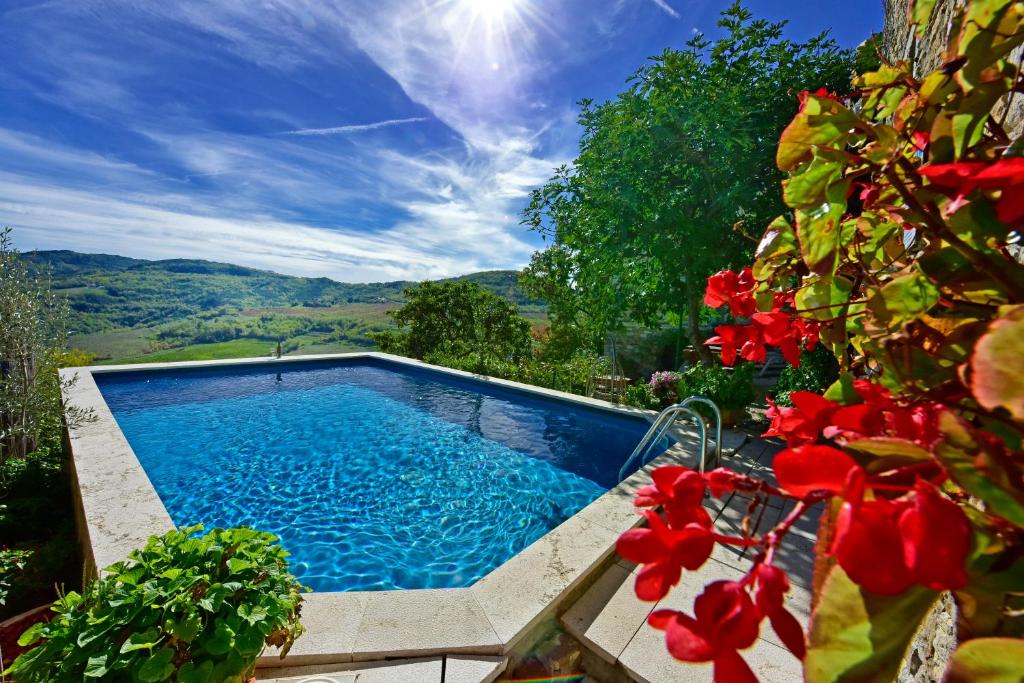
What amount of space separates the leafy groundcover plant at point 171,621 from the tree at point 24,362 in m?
4.14

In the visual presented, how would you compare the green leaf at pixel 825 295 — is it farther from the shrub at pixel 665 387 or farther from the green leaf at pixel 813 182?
the shrub at pixel 665 387

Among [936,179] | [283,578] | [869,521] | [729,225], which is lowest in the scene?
[283,578]

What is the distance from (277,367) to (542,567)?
35.2 ft

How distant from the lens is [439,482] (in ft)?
16.0

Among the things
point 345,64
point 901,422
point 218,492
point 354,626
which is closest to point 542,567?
point 354,626

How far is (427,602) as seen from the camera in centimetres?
226

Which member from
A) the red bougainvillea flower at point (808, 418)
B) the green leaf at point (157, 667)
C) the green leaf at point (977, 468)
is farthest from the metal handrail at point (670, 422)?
the green leaf at point (157, 667)

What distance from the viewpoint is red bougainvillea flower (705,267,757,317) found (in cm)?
79

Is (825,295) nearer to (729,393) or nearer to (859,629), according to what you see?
(859,629)

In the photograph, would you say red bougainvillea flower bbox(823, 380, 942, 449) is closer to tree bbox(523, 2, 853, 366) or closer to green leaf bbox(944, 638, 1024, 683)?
green leaf bbox(944, 638, 1024, 683)

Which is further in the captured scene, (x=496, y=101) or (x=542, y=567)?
(x=496, y=101)

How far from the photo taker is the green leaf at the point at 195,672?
1.24 m

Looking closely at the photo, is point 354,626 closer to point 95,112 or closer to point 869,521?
point 869,521

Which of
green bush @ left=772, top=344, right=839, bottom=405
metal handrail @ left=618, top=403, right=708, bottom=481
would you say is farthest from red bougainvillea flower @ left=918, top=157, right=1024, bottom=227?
green bush @ left=772, top=344, right=839, bottom=405
